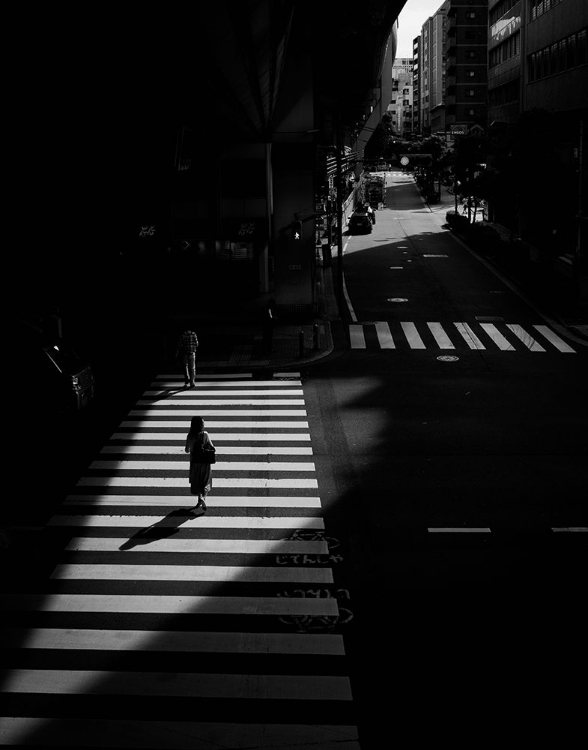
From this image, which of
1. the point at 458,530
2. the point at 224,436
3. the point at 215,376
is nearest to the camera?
the point at 458,530

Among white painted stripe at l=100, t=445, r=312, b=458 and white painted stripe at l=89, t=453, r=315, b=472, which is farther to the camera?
white painted stripe at l=100, t=445, r=312, b=458

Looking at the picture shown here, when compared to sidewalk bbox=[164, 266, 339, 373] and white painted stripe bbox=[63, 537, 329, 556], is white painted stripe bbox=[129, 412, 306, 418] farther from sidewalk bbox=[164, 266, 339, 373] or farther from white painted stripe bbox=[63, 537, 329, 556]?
white painted stripe bbox=[63, 537, 329, 556]

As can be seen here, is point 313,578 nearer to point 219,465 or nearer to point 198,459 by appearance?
point 198,459

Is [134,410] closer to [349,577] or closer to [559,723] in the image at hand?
[349,577]

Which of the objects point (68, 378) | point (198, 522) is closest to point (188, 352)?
point (68, 378)

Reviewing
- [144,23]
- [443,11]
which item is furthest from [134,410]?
[443,11]

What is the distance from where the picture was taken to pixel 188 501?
637 inches

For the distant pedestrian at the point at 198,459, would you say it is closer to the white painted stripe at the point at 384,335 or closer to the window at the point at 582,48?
the white painted stripe at the point at 384,335

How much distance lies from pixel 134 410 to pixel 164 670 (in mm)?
13484

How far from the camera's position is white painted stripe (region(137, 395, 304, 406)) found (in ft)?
78.1

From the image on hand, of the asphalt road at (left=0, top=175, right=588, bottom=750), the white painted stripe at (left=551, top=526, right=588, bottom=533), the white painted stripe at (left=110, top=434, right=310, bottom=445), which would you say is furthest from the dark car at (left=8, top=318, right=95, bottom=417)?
the white painted stripe at (left=551, top=526, right=588, bottom=533)

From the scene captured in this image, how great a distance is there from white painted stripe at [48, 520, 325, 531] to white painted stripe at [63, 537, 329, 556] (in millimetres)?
583

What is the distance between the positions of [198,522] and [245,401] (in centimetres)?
924

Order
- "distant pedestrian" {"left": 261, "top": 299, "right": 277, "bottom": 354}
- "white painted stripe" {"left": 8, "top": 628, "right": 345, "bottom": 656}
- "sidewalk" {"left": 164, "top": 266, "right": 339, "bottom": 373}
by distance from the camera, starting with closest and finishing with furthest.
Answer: "white painted stripe" {"left": 8, "top": 628, "right": 345, "bottom": 656}
"sidewalk" {"left": 164, "top": 266, "right": 339, "bottom": 373}
"distant pedestrian" {"left": 261, "top": 299, "right": 277, "bottom": 354}
